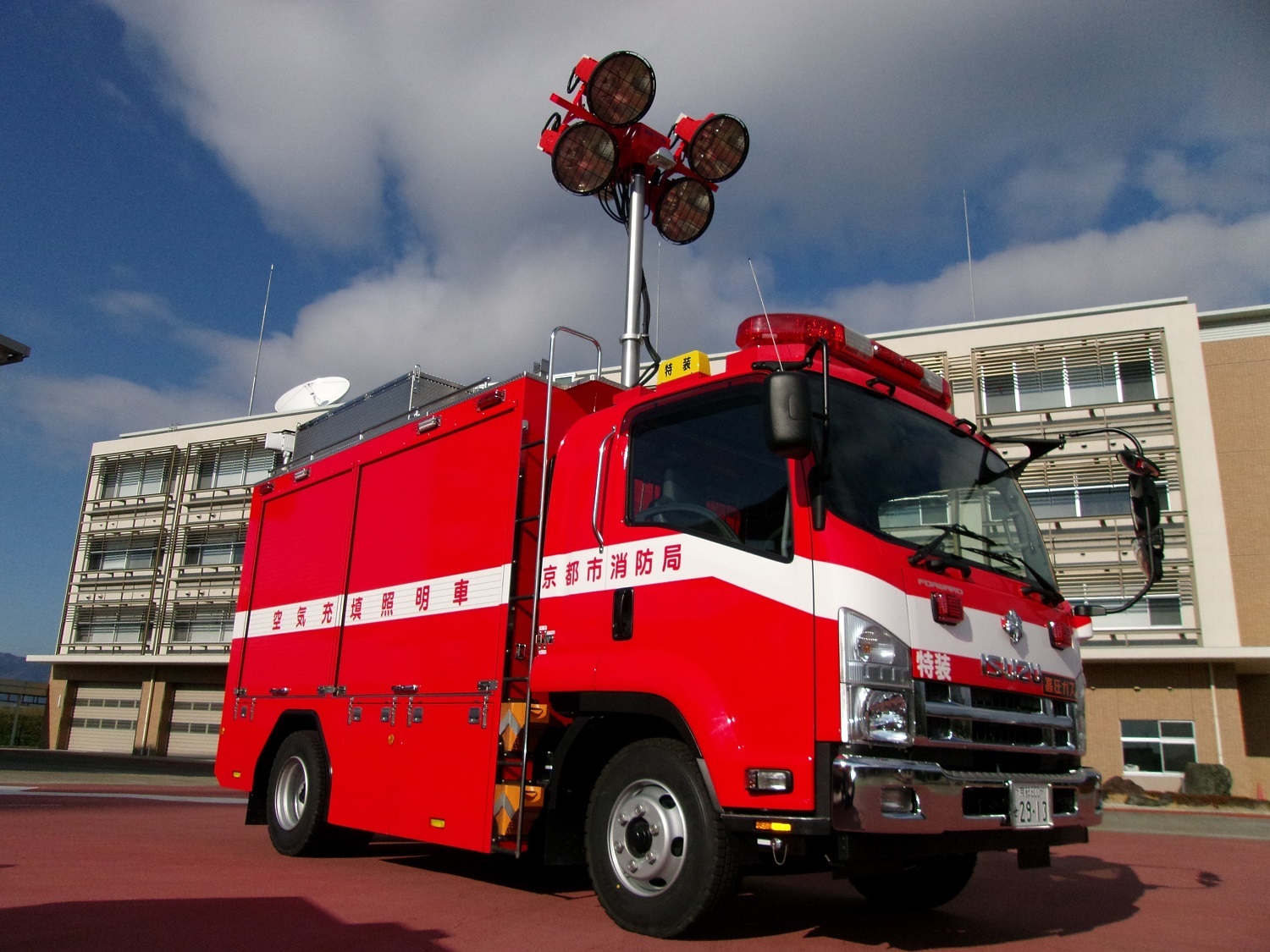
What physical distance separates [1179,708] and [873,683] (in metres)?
25.8

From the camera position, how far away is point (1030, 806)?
4852 millimetres

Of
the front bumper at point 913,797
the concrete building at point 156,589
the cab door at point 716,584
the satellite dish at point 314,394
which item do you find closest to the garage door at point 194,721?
the concrete building at point 156,589

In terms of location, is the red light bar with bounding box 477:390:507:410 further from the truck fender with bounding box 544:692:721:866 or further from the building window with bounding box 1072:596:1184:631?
the building window with bounding box 1072:596:1184:631

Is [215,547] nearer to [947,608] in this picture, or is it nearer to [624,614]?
[624,614]

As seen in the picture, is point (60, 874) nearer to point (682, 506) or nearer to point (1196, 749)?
point (682, 506)

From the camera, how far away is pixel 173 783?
21047mm

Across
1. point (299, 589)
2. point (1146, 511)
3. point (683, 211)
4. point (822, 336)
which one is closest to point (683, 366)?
point (822, 336)

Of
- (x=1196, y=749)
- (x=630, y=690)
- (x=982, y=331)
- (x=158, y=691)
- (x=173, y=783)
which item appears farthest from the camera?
(x=158, y=691)

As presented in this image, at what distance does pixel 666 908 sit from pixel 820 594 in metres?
1.75

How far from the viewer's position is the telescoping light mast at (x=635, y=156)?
819 centimetres

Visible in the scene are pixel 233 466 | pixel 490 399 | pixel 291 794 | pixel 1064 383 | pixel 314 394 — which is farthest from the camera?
pixel 233 466

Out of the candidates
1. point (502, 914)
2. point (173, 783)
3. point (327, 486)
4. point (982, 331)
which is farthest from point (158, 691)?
point (502, 914)

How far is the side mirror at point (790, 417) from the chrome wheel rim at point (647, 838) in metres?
1.86

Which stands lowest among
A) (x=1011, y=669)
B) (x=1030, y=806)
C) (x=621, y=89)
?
(x=1030, y=806)
